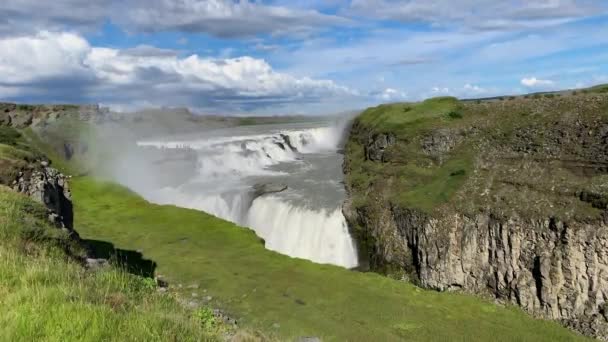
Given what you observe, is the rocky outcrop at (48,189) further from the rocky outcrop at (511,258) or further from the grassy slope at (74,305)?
the rocky outcrop at (511,258)

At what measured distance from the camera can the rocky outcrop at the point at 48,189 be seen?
2712 cm

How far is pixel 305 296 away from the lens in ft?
115

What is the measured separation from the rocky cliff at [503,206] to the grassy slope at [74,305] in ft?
110

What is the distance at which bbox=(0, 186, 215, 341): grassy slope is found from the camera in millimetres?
6945

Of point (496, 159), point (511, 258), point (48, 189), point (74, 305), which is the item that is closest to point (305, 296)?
point (511, 258)

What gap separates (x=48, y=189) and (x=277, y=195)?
34.7 m

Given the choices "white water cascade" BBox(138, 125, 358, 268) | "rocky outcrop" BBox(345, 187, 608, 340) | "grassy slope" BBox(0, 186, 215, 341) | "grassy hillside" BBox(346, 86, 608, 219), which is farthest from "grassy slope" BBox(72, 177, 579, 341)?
"grassy slope" BBox(0, 186, 215, 341)

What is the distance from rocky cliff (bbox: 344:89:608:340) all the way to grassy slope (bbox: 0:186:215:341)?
110ft

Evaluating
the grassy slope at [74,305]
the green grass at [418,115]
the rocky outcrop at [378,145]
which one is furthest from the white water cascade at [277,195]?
the grassy slope at [74,305]

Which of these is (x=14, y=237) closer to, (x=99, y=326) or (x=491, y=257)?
(x=99, y=326)

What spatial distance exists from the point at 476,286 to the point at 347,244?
14.8m

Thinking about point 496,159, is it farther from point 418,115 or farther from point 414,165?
point 418,115

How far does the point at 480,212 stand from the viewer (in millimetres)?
42031

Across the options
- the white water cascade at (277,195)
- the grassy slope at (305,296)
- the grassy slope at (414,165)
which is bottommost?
the grassy slope at (305,296)
